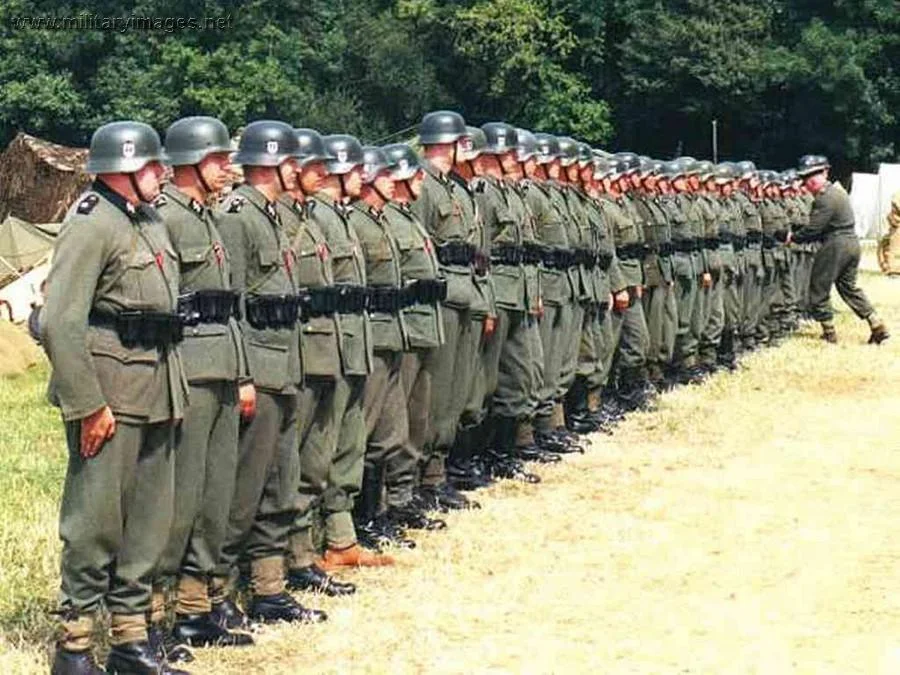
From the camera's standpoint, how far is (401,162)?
26.2ft

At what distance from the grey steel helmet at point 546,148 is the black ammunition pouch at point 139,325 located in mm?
5602

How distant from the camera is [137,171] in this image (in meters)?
5.31

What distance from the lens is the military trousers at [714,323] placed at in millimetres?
14547

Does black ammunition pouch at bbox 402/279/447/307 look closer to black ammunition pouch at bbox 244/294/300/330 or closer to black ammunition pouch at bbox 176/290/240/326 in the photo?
black ammunition pouch at bbox 244/294/300/330

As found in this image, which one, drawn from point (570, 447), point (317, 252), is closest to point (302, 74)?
point (570, 447)

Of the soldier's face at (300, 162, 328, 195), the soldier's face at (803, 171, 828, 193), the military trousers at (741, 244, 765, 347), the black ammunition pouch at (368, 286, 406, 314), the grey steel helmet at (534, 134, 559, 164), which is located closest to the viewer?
the soldier's face at (300, 162, 328, 195)

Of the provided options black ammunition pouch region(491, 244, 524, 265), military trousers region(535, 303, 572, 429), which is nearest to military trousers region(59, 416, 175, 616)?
black ammunition pouch region(491, 244, 524, 265)

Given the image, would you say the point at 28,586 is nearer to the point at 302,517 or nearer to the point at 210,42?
the point at 302,517

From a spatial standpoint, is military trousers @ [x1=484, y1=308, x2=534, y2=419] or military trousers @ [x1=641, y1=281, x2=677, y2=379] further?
military trousers @ [x1=641, y1=281, x2=677, y2=379]

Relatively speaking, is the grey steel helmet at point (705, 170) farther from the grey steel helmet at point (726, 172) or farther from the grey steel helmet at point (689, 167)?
the grey steel helmet at point (726, 172)

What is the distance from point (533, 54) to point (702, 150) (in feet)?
20.5

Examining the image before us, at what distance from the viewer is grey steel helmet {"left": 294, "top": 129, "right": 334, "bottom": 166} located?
21.9ft

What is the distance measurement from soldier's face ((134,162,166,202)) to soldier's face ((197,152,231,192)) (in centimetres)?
50

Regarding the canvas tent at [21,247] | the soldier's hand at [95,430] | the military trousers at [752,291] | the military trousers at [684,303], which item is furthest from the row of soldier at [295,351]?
the canvas tent at [21,247]
